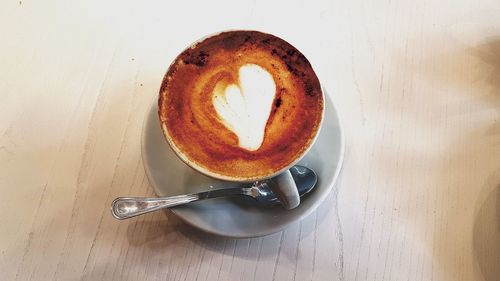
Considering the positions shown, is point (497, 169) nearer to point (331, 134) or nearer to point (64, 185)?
point (331, 134)

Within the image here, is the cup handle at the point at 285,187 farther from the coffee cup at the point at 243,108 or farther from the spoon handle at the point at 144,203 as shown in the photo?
the spoon handle at the point at 144,203

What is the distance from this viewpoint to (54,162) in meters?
0.89

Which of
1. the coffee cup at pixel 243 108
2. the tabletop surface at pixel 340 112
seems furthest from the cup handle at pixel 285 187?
the tabletop surface at pixel 340 112

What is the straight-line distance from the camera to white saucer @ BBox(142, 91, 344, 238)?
0.79 metres

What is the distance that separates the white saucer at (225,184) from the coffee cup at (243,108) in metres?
0.06

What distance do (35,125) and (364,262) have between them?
722 mm

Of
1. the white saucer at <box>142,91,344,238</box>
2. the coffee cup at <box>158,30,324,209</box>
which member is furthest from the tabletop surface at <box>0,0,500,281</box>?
the coffee cup at <box>158,30,324,209</box>

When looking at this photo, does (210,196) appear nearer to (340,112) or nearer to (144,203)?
(144,203)

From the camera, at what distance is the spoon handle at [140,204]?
2.50 feet

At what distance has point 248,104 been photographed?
0.80m

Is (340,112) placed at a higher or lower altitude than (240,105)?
lower

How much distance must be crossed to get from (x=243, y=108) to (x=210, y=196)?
0.17m

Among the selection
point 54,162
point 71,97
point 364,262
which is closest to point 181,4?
point 71,97

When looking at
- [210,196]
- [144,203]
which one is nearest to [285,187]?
[210,196]
